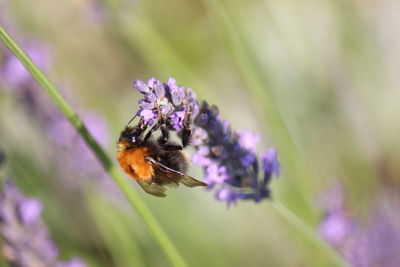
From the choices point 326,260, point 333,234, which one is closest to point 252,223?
point 326,260

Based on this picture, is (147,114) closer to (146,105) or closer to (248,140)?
(146,105)

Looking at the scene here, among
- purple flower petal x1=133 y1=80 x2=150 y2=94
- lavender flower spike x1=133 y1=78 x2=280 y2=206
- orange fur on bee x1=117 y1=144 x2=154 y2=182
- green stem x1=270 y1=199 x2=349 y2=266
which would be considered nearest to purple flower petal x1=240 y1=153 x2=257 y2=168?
lavender flower spike x1=133 y1=78 x2=280 y2=206

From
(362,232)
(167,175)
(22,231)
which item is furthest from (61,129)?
(362,232)

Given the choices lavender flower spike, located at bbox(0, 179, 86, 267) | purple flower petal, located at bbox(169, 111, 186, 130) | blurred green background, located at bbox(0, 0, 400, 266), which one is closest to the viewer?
purple flower petal, located at bbox(169, 111, 186, 130)

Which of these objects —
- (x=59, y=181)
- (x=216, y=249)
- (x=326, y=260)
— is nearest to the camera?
(x=326, y=260)

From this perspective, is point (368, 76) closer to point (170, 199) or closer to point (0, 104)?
point (170, 199)

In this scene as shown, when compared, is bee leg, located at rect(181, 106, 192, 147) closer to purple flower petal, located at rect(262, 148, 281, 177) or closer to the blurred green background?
purple flower petal, located at rect(262, 148, 281, 177)

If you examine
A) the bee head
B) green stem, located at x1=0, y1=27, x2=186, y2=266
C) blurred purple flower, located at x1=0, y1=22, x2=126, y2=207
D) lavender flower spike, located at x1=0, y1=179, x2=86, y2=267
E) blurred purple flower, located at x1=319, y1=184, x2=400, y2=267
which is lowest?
lavender flower spike, located at x1=0, y1=179, x2=86, y2=267

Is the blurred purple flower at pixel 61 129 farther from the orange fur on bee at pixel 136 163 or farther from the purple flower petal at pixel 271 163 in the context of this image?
the purple flower petal at pixel 271 163
